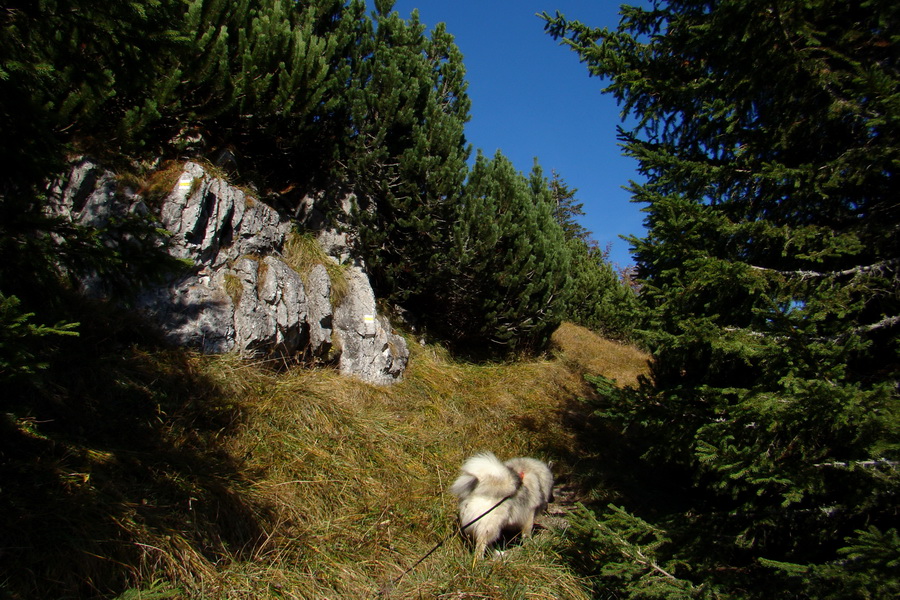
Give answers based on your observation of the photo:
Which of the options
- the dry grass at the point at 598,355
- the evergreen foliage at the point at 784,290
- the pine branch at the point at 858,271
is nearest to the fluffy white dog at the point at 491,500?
the evergreen foliage at the point at 784,290

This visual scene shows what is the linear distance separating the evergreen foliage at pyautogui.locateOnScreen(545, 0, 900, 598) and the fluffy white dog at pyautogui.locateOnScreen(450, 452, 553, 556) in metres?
0.97

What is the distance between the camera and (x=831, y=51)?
2.64 meters

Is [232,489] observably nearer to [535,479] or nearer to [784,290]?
[535,479]

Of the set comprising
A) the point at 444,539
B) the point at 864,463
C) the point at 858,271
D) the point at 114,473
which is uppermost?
the point at 858,271

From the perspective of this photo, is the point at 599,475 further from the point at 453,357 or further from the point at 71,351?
the point at 71,351

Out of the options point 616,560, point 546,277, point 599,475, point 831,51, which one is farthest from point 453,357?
point 831,51

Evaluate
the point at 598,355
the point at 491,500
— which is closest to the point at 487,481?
the point at 491,500

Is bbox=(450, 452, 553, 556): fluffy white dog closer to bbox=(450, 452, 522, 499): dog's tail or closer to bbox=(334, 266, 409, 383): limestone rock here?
bbox=(450, 452, 522, 499): dog's tail

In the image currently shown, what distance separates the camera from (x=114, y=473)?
2861mm

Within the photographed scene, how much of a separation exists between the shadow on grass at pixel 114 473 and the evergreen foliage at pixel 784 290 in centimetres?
289

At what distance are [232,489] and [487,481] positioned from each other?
1.79 meters

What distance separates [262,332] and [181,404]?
1.18 m

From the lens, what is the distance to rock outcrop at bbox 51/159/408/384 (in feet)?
14.2

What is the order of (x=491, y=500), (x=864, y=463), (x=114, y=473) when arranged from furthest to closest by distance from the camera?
(x=491, y=500) → (x=114, y=473) → (x=864, y=463)
